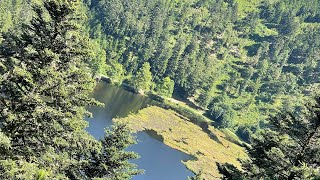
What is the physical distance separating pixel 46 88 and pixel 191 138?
134328 millimetres

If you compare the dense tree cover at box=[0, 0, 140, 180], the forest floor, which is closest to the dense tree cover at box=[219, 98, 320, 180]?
the dense tree cover at box=[0, 0, 140, 180]

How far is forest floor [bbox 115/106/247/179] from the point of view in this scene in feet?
436

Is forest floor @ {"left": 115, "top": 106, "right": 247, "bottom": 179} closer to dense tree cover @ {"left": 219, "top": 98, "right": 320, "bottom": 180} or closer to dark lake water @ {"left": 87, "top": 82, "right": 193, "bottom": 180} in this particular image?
dark lake water @ {"left": 87, "top": 82, "right": 193, "bottom": 180}

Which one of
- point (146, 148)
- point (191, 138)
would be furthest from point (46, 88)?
point (191, 138)

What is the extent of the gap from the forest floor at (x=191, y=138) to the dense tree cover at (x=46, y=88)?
316 feet

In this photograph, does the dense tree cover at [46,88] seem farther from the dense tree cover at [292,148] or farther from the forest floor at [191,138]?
the forest floor at [191,138]

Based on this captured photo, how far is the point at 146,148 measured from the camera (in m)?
122

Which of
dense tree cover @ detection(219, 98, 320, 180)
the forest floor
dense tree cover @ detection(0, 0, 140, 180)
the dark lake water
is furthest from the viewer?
the forest floor

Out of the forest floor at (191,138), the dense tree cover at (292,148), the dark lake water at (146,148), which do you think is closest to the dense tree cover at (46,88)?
the dense tree cover at (292,148)

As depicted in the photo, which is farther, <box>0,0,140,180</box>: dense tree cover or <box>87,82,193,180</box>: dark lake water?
<box>87,82,193,180</box>: dark lake water

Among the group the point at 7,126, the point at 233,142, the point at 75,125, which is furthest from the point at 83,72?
the point at 233,142

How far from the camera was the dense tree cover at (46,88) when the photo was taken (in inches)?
874

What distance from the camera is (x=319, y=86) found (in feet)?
82.0

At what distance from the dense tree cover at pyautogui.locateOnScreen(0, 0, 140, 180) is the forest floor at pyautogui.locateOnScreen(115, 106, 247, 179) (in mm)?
96458
